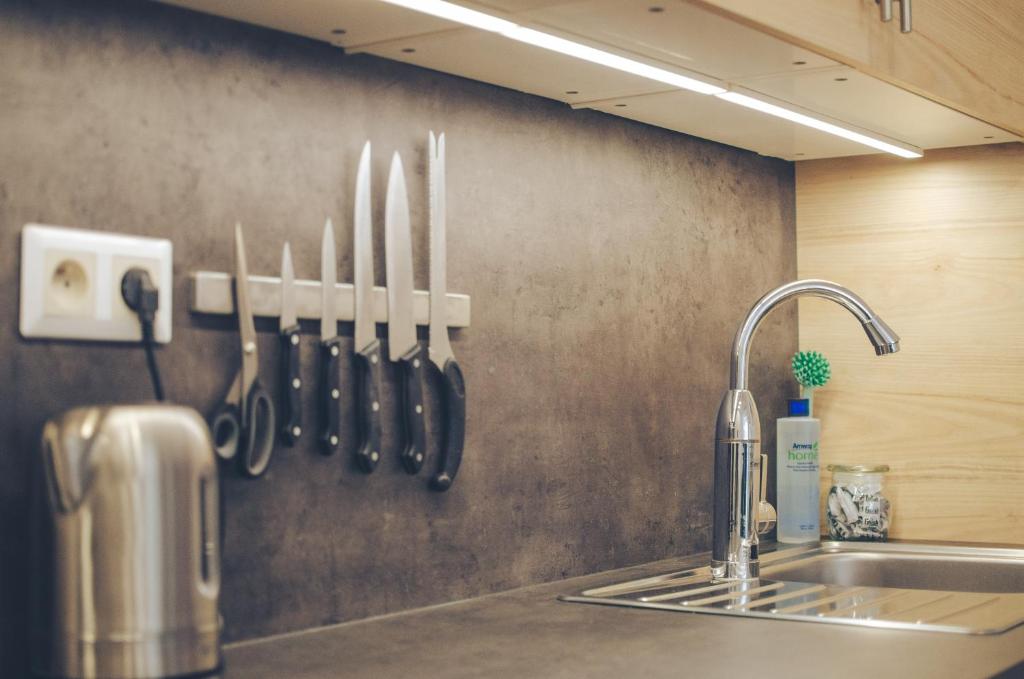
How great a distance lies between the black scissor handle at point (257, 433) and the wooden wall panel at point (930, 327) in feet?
3.80

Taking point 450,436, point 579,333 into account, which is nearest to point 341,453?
point 450,436

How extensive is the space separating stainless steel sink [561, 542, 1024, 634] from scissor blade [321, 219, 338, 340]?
0.43 meters

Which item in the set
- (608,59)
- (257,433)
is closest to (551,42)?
(608,59)

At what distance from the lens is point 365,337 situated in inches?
50.5

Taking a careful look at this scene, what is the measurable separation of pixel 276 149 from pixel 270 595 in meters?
0.43

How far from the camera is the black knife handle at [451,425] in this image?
1.37m

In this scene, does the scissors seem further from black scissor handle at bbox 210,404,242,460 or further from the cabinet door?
the cabinet door

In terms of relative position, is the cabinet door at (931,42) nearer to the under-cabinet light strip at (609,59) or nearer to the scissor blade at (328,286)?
the under-cabinet light strip at (609,59)

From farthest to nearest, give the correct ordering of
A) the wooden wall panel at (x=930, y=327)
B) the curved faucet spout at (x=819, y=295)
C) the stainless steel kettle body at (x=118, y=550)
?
1. the wooden wall panel at (x=930, y=327)
2. the curved faucet spout at (x=819, y=295)
3. the stainless steel kettle body at (x=118, y=550)

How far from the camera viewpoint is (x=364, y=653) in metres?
1.13

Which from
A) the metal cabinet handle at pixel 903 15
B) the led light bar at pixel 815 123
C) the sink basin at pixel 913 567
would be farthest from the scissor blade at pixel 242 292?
the sink basin at pixel 913 567

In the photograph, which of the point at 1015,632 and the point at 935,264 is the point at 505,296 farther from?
the point at 935,264

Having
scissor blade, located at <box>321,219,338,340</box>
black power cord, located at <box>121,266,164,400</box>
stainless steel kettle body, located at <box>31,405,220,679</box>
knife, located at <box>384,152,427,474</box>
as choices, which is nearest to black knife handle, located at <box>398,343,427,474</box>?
knife, located at <box>384,152,427,474</box>

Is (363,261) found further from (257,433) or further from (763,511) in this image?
(763,511)
